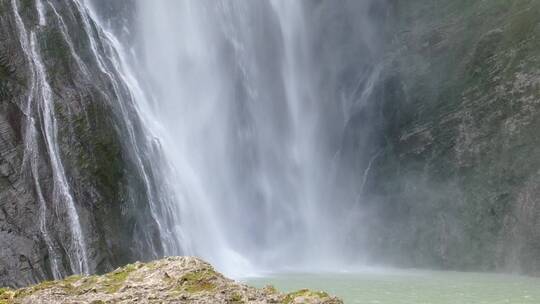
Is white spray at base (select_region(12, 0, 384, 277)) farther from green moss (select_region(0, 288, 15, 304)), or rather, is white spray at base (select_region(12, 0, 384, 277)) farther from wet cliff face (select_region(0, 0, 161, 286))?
green moss (select_region(0, 288, 15, 304))

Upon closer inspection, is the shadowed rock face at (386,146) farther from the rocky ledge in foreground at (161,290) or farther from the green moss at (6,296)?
the rocky ledge in foreground at (161,290)

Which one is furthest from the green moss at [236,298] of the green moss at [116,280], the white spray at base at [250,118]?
the white spray at base at [250,118]

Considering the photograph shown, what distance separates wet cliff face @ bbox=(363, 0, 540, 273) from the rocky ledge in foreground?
25.5 metres

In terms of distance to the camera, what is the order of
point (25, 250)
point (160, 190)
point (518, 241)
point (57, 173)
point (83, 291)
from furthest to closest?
1. point (518, 241)
2. point (160, 190)
3. point (57, 173)
4. point (25, 250)
5. point (83, 291)

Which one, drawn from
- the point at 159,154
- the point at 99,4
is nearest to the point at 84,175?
the point at 159,154

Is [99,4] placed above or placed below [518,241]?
above

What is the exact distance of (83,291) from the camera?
611 centimetres

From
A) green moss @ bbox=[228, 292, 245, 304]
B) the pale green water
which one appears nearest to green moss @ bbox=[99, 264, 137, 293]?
green moss @ bbox=[228, 292, 245, 304]

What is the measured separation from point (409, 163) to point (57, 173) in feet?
74.5

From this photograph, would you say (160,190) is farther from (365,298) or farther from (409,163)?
(409,163)

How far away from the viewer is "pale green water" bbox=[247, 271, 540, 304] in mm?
18141

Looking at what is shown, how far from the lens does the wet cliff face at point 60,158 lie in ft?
54.0

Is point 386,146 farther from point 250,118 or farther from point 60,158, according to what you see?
point 60,158

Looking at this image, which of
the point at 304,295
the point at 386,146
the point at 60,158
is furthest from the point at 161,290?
the point at 386,146
